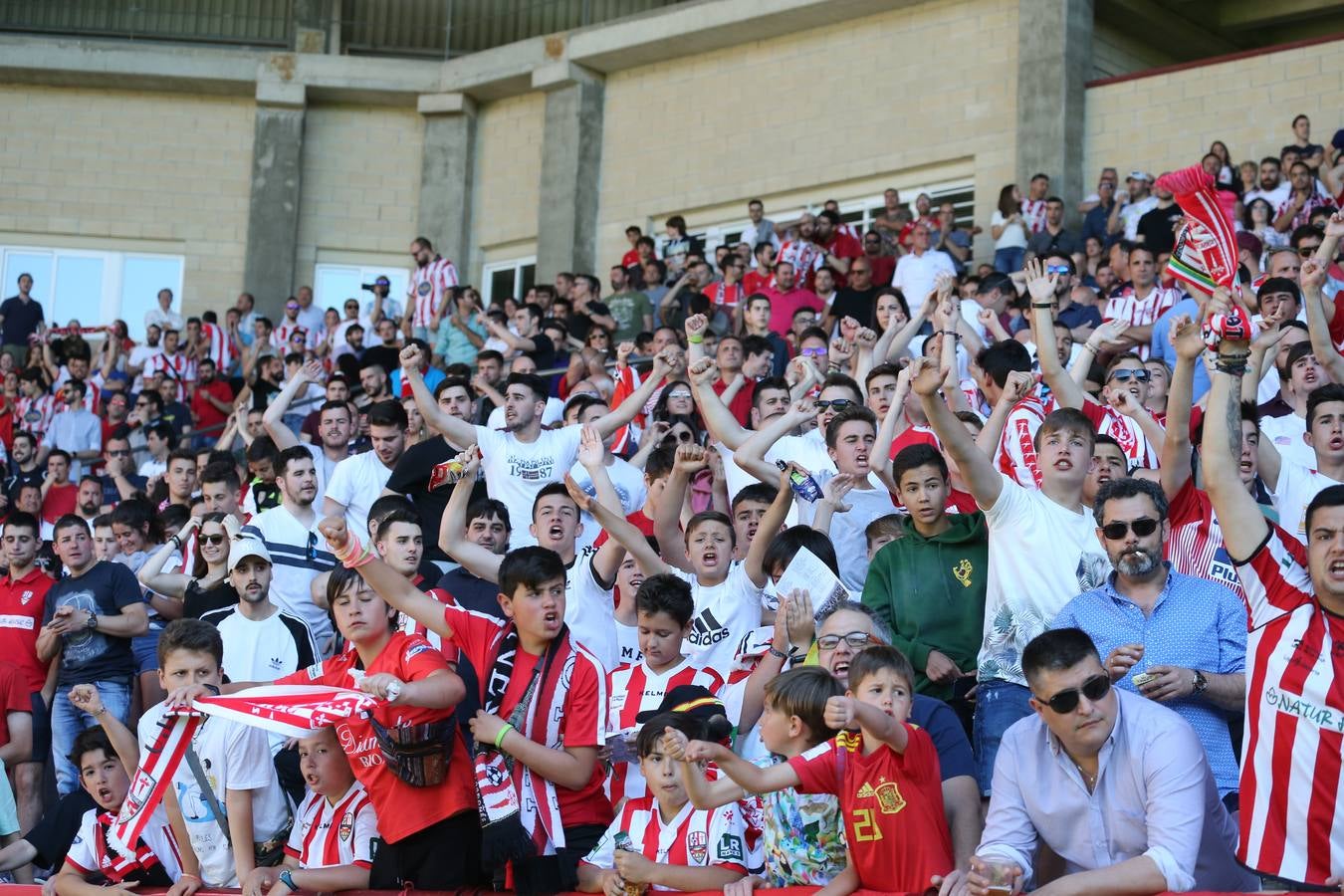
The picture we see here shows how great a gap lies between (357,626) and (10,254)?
20.0m

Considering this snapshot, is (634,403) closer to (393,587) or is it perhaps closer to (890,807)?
(393,587)

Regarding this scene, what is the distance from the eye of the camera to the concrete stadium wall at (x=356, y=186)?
23781 millimetres

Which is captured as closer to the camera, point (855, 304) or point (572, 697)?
point (572, 697)

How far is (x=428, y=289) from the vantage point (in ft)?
63.2

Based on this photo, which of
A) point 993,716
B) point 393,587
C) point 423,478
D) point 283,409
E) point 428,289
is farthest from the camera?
point 428,289

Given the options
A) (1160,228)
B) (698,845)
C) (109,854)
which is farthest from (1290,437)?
(1160,228)

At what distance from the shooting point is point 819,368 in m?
11.9

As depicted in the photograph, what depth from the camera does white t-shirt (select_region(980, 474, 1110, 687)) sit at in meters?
6.19

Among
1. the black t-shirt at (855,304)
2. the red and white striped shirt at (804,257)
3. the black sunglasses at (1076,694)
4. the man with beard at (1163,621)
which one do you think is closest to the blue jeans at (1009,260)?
the black t-shirt at (855,304)

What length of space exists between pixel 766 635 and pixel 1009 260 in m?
10.1

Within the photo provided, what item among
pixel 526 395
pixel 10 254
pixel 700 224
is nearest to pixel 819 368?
pixel 526 395

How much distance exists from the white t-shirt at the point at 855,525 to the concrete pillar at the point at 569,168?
14120 millimetres

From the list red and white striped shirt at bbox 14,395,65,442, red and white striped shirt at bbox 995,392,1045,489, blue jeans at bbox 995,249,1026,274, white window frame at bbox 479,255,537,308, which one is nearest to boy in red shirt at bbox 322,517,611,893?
red and white striped shirt at bbox 995,392,1045,489

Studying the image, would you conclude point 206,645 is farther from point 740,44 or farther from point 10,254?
point 10,254
